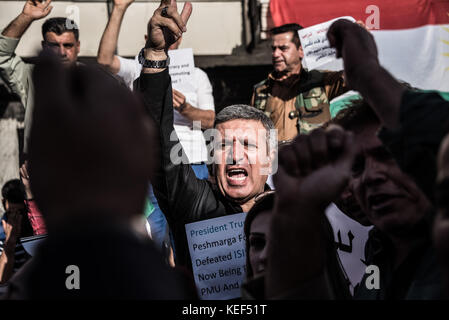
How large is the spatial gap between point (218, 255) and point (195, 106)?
7.28 feet

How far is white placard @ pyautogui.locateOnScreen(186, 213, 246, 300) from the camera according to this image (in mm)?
2600

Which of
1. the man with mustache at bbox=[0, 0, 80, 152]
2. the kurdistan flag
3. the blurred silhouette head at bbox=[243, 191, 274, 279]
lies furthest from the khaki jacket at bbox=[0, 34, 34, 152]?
the kurdistan flag

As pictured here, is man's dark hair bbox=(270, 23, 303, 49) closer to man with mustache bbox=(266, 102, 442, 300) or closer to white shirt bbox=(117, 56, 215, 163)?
white shirt bbox=(117, 56, 215, 163)

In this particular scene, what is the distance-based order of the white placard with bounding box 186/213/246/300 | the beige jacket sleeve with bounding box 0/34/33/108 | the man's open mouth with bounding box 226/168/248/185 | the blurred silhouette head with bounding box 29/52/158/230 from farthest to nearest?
the beige jacket sleeve with bounding box 0/34/33/108 → the man's open mouth with bounding box 226/168/248/185 → the white placard with bounding box 186/213/246/300 → the blurred silhouette head with bounding box 29/52/158/230

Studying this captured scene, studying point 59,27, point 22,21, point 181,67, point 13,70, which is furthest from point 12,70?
point 181,67

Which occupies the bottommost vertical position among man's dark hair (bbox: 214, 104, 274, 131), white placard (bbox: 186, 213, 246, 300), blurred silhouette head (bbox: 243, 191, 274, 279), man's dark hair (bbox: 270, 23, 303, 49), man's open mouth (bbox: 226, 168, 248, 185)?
white placard (bbox: 186, 213, 246, 300)

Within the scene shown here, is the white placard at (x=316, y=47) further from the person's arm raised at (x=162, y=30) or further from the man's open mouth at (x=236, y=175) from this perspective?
the person's arm raised at (x=162, y=30)

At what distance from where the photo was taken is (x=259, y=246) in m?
1.96

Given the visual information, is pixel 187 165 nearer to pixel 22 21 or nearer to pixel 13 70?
pixel 13 70

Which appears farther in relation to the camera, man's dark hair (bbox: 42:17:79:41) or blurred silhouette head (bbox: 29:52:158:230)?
man's dark hair (bbox: 42:17:79:41)

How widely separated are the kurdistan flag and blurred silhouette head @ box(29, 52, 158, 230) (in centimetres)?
497

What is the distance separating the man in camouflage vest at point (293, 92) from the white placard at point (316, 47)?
118 millimetres
